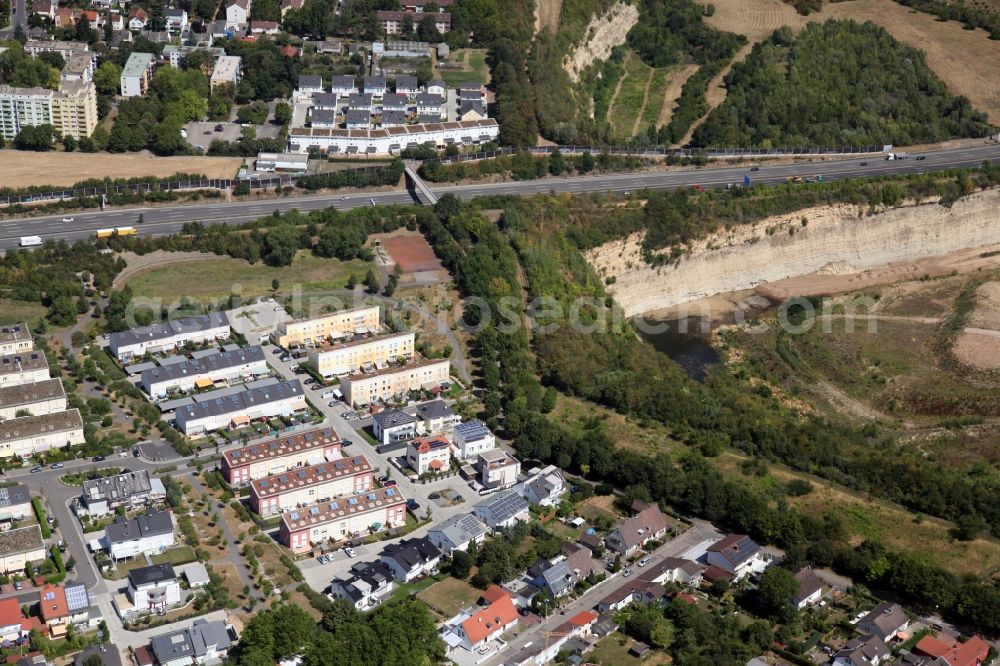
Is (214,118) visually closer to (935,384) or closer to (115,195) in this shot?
(115,195)

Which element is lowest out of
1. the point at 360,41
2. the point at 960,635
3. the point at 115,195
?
the point at 960,635

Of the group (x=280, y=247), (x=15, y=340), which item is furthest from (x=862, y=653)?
(x=15, y=340)

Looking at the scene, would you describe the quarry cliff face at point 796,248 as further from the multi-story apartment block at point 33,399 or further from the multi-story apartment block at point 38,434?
the multi-story apartment block at point 38,434

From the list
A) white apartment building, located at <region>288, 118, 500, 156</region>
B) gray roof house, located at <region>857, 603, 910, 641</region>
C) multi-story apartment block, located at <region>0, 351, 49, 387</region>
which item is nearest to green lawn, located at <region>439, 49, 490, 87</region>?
white apartment building, located at <region>288, 118, 500, 156</region>

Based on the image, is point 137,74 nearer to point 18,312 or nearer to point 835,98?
point 18,312

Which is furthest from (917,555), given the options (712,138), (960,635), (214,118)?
(214,118)

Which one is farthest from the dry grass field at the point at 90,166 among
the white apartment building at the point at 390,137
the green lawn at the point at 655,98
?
the green lawn at the point at 655,98
